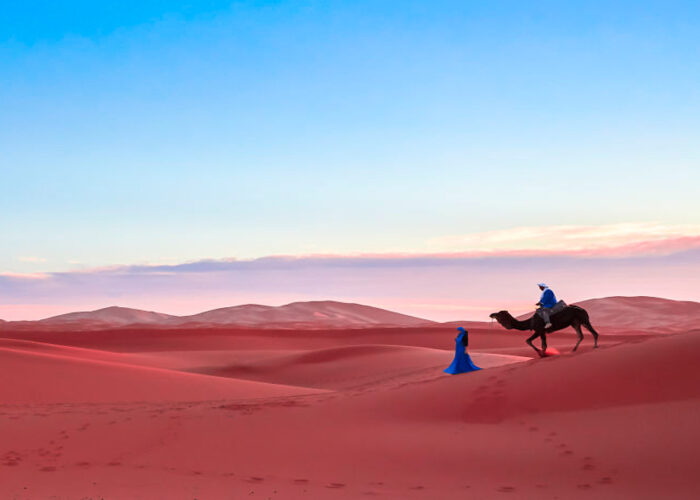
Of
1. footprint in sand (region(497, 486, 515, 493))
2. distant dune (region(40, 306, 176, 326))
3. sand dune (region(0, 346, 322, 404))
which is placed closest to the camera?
footprint in sand (region(497, 486, 515, 493))

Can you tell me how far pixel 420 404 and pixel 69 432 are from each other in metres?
7.55

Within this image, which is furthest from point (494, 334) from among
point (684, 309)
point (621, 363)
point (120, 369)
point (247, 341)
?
point (684, 309)

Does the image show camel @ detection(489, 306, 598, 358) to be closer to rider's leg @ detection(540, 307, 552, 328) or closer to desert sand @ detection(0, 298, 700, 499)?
rider's leg @ detection(540, 307, 552, 328)

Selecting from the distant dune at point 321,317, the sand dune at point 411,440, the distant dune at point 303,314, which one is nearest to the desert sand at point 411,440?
the sand dune at point 411,440

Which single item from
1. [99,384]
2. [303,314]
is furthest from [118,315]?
[99,384]

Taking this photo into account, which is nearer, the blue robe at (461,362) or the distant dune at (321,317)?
the blue robe at (461,362)

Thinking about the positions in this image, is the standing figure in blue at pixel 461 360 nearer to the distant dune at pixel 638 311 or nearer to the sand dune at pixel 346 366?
the sand dune at pixel 346 366

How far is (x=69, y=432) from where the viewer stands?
1388cm

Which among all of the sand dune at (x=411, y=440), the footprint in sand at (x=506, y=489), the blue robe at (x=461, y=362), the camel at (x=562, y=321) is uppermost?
the camel at (x=562, y=321)

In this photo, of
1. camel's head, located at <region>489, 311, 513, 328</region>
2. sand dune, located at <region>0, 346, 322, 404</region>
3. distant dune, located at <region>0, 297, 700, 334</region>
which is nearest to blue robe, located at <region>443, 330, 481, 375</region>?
camel's head, located at <region>489, 311, 513, 328</region>

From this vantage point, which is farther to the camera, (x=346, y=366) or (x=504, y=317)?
(x=346, y=366)

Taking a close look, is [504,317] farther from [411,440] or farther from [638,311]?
[638,311]

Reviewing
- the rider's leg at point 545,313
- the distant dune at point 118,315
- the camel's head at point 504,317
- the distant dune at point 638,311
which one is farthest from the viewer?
the distant dune at point 118,315

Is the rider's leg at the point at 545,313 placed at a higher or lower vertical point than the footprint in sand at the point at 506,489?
higher
